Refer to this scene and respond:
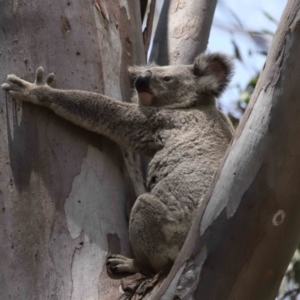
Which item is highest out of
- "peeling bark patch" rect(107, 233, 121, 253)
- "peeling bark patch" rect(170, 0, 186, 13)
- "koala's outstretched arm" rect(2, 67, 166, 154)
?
"peeling bark patch" rect(170, 0, 186, 13)

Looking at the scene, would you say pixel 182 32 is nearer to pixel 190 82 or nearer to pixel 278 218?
pixel 190 82

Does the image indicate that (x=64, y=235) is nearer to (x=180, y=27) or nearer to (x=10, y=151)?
(x=10, y=151)

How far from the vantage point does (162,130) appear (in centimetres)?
360

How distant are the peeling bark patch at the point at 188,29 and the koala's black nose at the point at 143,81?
76 centimetres

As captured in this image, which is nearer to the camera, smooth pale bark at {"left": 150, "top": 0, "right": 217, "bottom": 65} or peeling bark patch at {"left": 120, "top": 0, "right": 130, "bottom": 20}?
peeling bark patch at {"left": 120, "top": 0, "right": 130, "bottom": 20}

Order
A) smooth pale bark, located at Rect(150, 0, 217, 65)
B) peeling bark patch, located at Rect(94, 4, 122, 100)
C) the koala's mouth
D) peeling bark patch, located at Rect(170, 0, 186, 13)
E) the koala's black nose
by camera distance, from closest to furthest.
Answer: peeling bark patch, located at Rect(94, 4, 122, 100)
the koala's black nose
the koala's mouth
smooth pale bark, located at Rect(150, 0, 217, 65)
peeling bark patch, located at Rect(170, 0, 186, 13)

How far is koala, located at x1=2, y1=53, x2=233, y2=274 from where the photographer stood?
2.95 metres

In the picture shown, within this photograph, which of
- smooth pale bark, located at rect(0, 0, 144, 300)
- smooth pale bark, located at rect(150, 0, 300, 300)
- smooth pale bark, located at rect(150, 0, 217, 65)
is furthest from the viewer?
smooth pale bark, located at rect(150, 0, 217, 65)

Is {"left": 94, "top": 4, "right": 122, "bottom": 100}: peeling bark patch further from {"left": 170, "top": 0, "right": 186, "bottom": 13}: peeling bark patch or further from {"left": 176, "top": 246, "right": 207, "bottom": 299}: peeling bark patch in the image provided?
{"left": 176, "top": 246, "right": 207, "bottom": 299}: peeling bark patch

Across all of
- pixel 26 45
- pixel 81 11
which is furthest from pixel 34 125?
pixel 81 11

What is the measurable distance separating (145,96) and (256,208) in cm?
172

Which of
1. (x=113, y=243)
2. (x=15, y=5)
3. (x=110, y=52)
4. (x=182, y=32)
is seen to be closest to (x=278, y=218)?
(x=113, y=243)

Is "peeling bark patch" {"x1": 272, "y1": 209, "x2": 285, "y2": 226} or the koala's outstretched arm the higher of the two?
the koala's outstretched arm

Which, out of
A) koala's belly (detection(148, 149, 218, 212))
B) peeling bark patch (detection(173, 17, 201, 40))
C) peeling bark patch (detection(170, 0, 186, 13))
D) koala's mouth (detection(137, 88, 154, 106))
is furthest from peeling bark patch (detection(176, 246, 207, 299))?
peeling bark patch (detection(170, 0, 186, 13))
